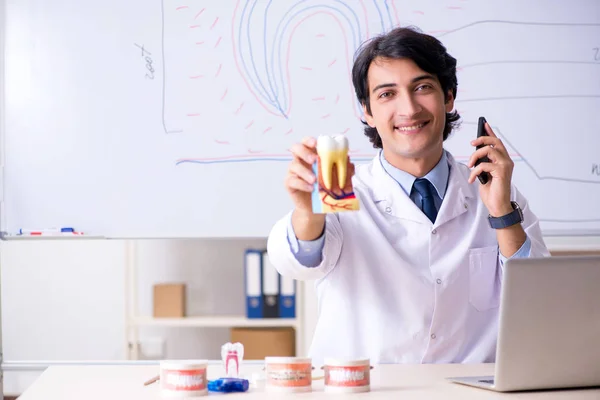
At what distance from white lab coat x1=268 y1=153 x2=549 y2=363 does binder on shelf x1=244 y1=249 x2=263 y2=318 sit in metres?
1.36

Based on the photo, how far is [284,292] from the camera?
3.42 m

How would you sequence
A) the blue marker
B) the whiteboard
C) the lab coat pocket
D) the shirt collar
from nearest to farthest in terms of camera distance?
the blue marker
the lab coat pocket
the shirt collar
the whiteboard

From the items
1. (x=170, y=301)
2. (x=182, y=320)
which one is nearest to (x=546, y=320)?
(x=182, y=320)

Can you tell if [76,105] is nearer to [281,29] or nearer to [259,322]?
[281,29]

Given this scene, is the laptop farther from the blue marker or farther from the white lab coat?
the white lab coat

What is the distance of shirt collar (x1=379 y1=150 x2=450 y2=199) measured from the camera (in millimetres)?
2072

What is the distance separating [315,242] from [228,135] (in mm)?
1302

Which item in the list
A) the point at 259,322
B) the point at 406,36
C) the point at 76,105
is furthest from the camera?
the point at 259,322

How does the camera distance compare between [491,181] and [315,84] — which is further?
[315,84]

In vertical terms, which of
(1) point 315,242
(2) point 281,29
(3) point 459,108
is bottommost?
(1) point 315,242

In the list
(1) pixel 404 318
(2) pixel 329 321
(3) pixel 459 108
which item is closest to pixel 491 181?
(1) pixel 404 318

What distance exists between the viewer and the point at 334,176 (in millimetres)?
1484

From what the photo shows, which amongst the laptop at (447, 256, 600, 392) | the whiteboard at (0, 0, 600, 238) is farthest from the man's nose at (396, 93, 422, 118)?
the whiteboard at (0, 0, 600, 238)

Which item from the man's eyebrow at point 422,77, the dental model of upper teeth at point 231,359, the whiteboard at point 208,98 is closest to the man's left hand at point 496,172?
the man's eyebrow at point 422,77
